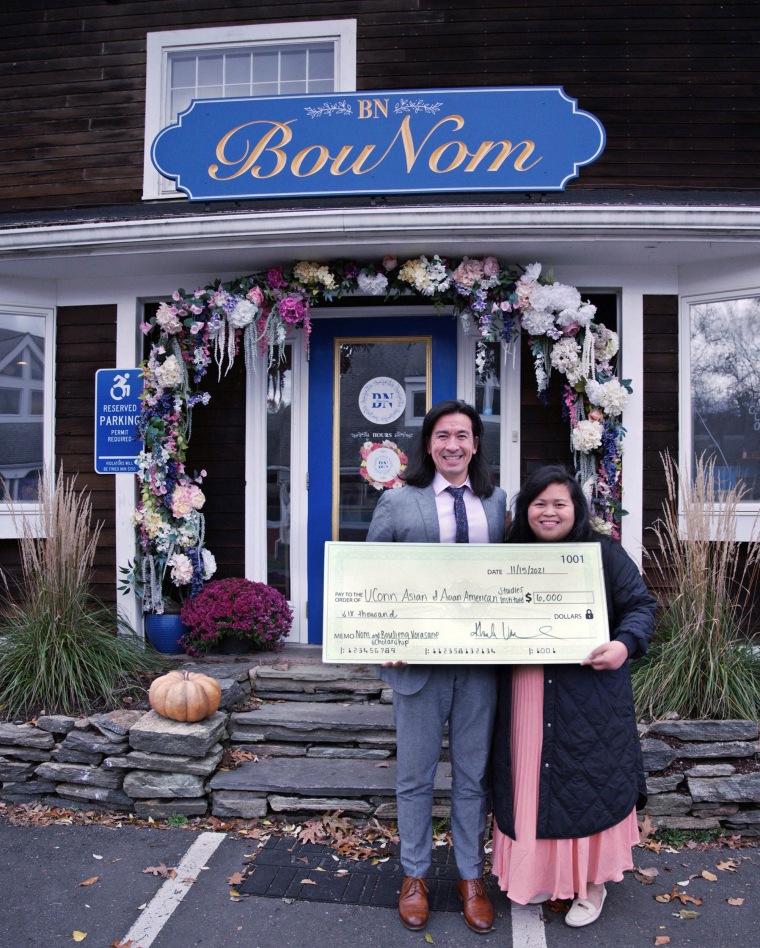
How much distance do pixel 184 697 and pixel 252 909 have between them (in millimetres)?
1164

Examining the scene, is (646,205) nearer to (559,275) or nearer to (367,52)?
(559,275)

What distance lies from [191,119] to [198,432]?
6.70ft

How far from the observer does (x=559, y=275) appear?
4980 mm

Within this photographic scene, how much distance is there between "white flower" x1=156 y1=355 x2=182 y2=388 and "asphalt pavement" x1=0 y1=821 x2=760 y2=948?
2725 millimetres

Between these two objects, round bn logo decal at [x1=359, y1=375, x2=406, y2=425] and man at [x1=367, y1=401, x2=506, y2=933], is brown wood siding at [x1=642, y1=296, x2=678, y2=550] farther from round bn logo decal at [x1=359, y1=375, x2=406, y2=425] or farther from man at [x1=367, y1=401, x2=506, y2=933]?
man at [x1=367, y1=401, x2=506, y2=933]

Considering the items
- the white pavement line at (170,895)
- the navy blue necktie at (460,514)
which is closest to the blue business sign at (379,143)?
the navy blue necktie at (460,514)

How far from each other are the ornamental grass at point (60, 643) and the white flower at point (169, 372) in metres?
0.94

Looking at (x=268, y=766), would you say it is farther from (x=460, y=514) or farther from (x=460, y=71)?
(x=460, y=71)

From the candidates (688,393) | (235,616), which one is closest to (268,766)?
(235,616)

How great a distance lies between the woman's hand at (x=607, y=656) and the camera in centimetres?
257

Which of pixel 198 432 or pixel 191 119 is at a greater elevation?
pixel 191 119

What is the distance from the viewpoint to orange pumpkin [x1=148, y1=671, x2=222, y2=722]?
12.6ft

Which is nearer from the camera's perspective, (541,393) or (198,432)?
(541,393)

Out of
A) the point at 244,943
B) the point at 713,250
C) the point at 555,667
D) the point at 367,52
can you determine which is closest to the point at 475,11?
the point at 367,52
